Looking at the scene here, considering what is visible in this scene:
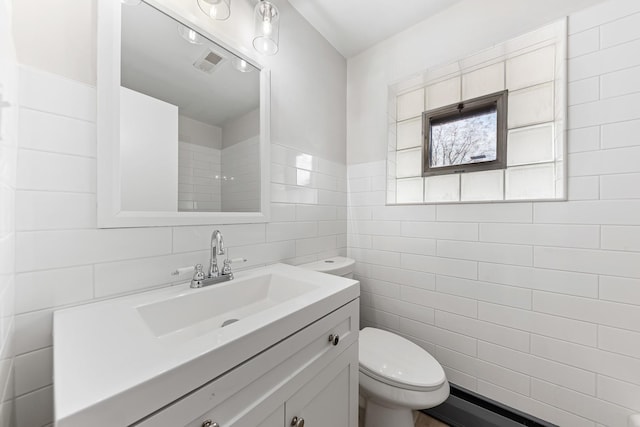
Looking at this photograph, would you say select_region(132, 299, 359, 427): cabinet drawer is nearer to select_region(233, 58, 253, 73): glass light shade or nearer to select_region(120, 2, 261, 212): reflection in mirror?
select_region(120, 2, 261, 212): reflection in mirror

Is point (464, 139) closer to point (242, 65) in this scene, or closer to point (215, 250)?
point (242, 65)

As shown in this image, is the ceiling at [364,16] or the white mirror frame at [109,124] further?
the ceiling at [364,16]

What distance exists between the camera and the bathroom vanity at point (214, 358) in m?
0.37

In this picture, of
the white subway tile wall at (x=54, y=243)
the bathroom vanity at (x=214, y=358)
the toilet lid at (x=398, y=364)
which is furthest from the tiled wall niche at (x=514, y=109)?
the white subway tile wall at (x=54, y=243)

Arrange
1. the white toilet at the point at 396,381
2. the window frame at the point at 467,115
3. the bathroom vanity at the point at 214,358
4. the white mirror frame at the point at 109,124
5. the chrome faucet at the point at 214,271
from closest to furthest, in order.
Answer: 1. the bathroom vanity at the point at 214,358
2. the white mirror frame at the point at 109,124
3. the chrome faucet at the point at 214,271
4. the white toilet at the point at 396,381
5. the window frame at the point at 467,115

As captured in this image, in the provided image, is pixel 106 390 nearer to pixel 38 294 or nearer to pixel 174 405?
pixel 174 405

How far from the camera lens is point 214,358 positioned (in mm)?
465

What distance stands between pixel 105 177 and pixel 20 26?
0.41 meters

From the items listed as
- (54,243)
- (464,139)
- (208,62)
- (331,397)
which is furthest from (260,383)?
(464,139)

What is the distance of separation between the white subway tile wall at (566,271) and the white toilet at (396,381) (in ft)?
1.11

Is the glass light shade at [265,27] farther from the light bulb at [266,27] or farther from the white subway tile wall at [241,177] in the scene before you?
the white subway tile wall at [241,177]

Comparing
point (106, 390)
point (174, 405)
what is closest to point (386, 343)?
point (174, 405)

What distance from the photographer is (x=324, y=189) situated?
1.61 m

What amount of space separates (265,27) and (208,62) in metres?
0.32
